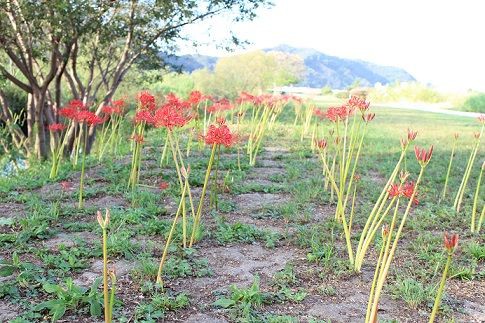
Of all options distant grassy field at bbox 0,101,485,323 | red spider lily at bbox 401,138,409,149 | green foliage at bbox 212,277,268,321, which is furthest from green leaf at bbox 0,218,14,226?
red spider lily at bbox 401,138,409,149

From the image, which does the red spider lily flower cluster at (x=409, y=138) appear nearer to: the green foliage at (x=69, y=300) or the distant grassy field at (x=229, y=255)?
the distant grassy field at (x=229, y=255)

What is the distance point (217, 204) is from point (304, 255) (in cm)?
134

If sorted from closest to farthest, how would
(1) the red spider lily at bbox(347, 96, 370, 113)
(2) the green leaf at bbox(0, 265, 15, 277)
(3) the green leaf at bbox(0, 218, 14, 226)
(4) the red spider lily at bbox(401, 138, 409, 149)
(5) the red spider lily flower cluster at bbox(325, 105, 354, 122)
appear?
(4) the red spider lily at bbox(401, 138, 409, 149)
(2) the green leaf at bbox(0, 265, 15, 277)
(1) the red spider lily at bbox(347, 96, 370, 113)
(5) the red spider lily flower cluster at bbox(325, 105, 354, 122)
(3) the green leaf at bbox(0, 218, 14, 226)

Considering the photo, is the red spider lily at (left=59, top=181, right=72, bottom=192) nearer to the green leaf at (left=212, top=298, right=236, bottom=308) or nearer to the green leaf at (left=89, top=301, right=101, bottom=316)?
the green leaf at (left=89, top=301, right=101, bottom=316)

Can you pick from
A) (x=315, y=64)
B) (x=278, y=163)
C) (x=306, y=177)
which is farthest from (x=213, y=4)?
(x=315, y=64)

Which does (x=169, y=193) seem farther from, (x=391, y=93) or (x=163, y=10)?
(x=391, y=93)

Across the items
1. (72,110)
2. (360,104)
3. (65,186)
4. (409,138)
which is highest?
(360,104)

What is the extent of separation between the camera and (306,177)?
257 inches

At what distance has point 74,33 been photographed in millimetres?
6773

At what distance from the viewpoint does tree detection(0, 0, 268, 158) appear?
259 inches

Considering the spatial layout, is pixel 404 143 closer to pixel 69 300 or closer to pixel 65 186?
pixel 69 300

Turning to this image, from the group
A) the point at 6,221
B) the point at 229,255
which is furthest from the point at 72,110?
the point at 229,255

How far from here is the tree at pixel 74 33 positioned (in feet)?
21.6

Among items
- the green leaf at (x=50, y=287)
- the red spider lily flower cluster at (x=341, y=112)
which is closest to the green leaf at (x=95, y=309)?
the green leaf at (x=50, y=287)
